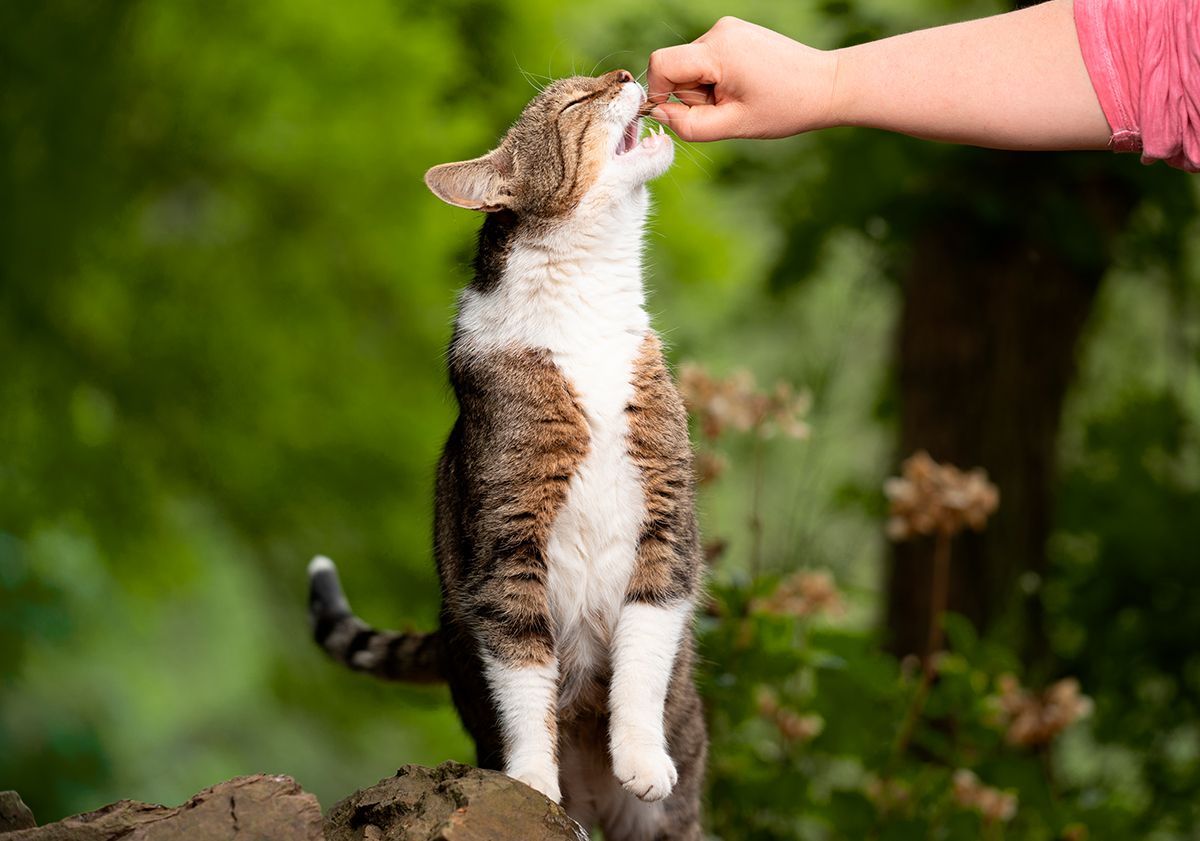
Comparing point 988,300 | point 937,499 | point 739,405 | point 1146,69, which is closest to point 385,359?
point 988,300

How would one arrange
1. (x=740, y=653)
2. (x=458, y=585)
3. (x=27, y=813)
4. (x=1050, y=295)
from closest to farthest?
(x=27, y=813) < (x=458, y=585) < (x=740, y=653) < (x=1050, y=295)

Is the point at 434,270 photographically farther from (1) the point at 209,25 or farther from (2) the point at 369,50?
(1) the point at 209,25

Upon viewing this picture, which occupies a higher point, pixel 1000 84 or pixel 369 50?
pixel 369 50

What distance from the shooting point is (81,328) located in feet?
16.1

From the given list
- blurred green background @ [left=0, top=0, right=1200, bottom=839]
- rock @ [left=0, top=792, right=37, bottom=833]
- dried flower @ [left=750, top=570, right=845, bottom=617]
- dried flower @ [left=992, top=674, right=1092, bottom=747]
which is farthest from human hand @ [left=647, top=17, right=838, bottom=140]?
blurred green background @ [left=0, top=0, right=1200, bottom=839]

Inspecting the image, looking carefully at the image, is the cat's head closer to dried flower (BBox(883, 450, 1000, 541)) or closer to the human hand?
the human hand

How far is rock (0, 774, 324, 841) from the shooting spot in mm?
1416

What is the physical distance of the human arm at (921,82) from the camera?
1.78 m

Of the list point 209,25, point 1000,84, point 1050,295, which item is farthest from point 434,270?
point 1000,84

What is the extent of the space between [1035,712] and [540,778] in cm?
152

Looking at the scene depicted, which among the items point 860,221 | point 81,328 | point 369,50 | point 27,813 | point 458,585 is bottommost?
point 27,813

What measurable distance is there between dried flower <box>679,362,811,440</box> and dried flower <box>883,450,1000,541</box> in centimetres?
30

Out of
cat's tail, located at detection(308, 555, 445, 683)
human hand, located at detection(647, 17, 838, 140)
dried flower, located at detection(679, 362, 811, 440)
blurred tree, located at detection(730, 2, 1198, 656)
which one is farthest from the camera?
blurred tree, located at detection(730, 2, 1198, 656)

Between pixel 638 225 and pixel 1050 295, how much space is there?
2536mm
